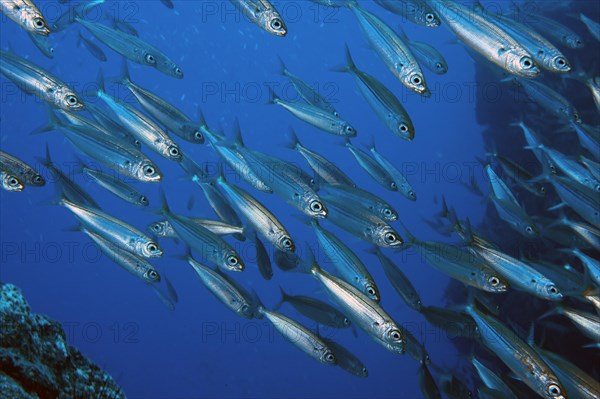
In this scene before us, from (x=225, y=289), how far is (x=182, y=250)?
3113cm

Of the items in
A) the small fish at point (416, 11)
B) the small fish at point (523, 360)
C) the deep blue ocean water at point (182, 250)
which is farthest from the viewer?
the deep blue ocean water at point (182, 250)

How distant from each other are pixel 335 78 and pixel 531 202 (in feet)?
168

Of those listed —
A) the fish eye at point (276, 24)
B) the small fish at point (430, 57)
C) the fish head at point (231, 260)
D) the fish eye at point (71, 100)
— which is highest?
the fish eye at point (276, 24)

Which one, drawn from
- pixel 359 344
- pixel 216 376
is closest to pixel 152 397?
pixel 216 376

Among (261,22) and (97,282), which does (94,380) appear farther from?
(97,282)

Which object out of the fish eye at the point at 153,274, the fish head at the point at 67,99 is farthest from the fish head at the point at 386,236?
the fish head at the point at 67,99

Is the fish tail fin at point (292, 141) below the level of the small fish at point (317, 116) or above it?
below

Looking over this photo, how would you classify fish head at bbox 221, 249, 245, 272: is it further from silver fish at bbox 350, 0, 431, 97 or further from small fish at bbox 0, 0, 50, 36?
small fish at bbox 0, 0, 50, 36

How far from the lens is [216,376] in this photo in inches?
1492

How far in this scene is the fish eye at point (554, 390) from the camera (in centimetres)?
333

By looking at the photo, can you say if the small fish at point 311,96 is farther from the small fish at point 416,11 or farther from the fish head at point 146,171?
the fish head at point 146,171

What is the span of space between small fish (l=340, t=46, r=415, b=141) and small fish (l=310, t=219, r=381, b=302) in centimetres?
96

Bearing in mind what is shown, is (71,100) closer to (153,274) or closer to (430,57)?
(153,274)

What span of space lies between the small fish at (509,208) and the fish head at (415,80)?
186 cm
